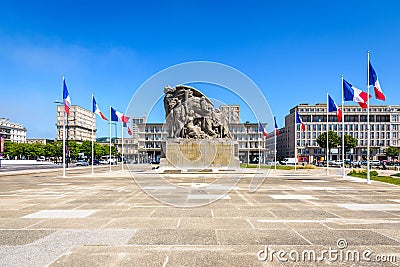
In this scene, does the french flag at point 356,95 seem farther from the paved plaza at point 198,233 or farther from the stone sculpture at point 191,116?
the stone sculpture at point 191,116

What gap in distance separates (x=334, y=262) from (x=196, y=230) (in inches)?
163

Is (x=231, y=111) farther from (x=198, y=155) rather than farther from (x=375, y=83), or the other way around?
(x=375, y=83)

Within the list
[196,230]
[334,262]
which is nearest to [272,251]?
[334,262]

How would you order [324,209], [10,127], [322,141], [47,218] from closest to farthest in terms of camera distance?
[47,218], [324,209], [322,141], [10,127]

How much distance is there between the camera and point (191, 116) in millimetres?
46438

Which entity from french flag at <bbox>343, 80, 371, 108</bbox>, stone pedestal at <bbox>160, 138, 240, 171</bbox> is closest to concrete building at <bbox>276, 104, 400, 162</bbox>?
stone pedestal at <bbox>160, 138, 240, 171</bbox>

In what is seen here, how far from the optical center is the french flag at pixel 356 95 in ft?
93.2

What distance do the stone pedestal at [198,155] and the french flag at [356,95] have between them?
17.8 metres

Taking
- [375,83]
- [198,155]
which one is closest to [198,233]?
[375,83]

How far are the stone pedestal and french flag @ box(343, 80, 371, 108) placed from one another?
58.4 feet

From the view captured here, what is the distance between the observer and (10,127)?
647 feet

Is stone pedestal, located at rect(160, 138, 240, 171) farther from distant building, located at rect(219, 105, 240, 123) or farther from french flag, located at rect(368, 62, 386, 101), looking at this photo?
french flag, located at rect(368, 62, 386, 101)

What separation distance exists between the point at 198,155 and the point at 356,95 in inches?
845

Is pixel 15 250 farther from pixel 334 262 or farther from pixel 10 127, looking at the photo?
pixel 10 127
